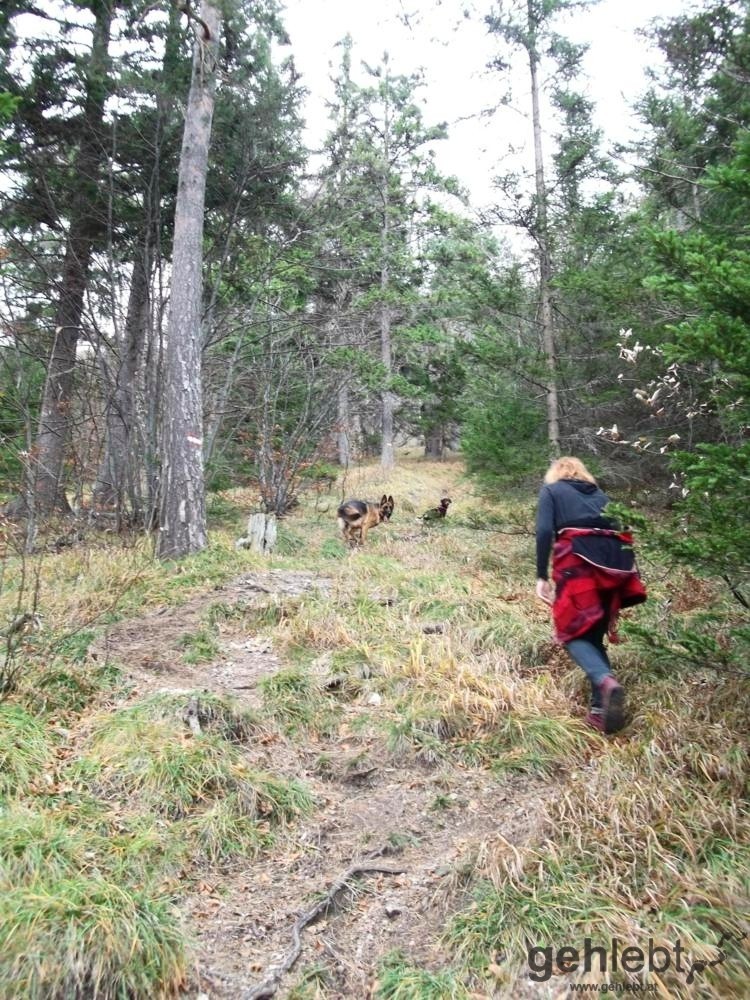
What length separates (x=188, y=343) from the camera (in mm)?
7965

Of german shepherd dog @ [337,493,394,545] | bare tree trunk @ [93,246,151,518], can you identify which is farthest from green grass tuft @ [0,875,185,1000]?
german shepherd dog @ [337,493,394,545]

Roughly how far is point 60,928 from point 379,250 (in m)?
17.5

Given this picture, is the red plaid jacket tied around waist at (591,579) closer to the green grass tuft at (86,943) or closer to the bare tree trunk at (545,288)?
the green grass tuft at (86,943)

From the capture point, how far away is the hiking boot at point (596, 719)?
12.3 feet

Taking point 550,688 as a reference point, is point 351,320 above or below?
above

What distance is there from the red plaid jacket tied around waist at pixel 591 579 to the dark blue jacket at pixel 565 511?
0.25 ft

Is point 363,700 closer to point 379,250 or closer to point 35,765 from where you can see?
point 35,765

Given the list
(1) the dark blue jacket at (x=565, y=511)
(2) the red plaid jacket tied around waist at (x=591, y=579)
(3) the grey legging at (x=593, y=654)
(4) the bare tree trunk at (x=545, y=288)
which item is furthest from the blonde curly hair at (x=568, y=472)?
(4) the bare tree trunk at (x=545, y=288)

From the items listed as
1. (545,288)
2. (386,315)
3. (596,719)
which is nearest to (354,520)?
(545,288)

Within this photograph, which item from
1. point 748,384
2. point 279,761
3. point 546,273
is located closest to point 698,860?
point 748,384

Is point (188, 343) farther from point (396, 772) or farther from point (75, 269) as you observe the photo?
point (396, 772)

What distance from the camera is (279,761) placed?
147 inches

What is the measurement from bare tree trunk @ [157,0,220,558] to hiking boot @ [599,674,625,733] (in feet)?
18.4

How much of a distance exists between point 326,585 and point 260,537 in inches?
84.4
